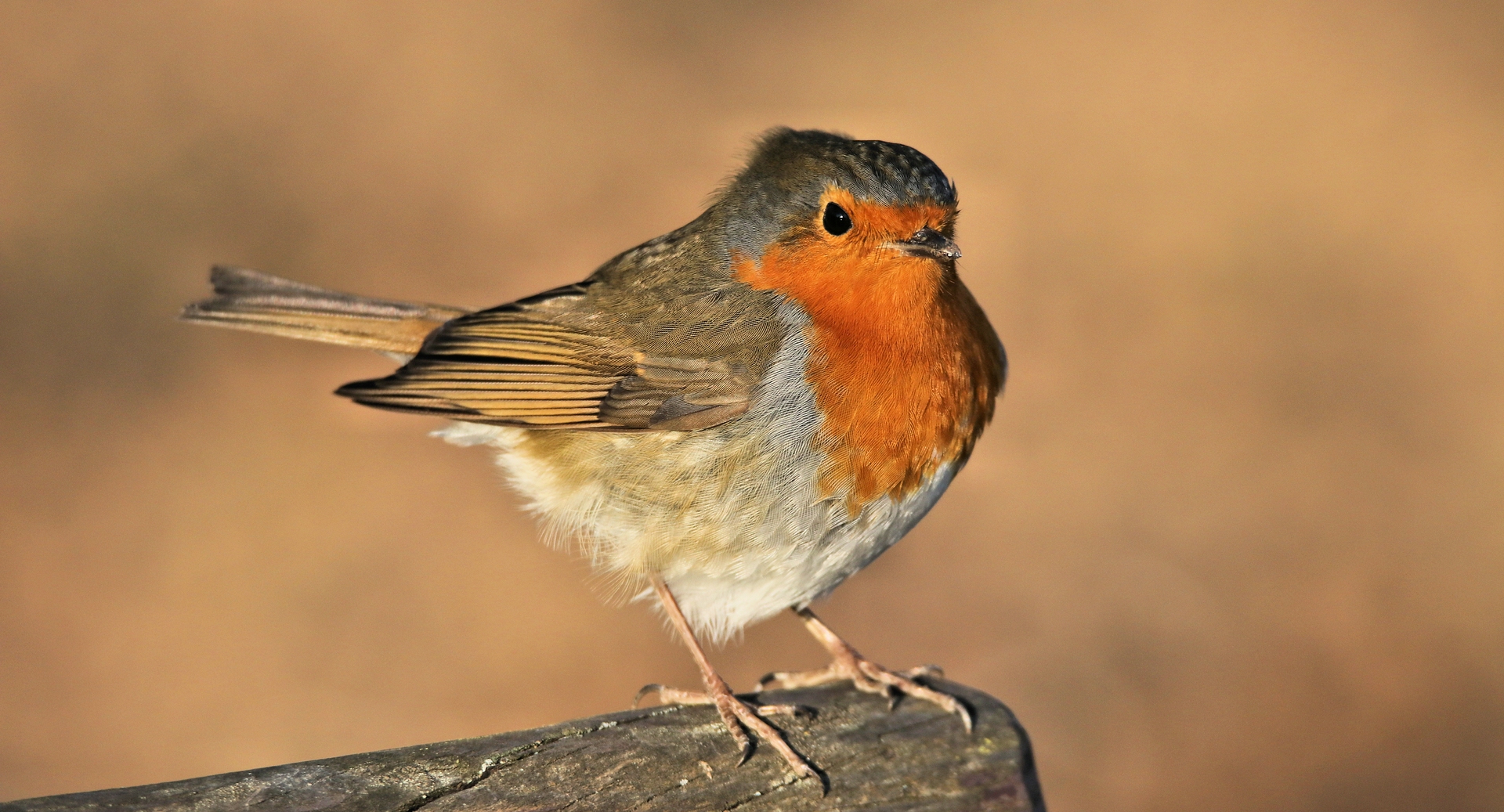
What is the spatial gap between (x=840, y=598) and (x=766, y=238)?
3.03m

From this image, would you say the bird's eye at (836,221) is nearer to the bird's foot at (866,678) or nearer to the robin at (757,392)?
the robin at (757,392)

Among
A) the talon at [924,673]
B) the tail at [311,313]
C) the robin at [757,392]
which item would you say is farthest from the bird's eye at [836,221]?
the tail at [311,313]

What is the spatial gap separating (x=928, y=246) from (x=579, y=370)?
996mm

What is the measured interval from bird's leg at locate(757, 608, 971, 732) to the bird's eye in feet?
3.44

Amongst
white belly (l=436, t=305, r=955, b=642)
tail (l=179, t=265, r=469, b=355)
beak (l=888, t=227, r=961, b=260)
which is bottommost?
white belly (l=436, t=305, r=955, b=642)

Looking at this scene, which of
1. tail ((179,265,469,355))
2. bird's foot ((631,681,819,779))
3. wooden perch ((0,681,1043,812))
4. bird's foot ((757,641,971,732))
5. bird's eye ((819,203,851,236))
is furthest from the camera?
tail ((179,265,469,355))

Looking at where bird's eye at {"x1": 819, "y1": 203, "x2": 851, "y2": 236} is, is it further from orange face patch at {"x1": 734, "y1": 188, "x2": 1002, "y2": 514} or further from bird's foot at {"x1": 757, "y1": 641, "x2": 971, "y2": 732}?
bird's foot at {"x1": 757, "y1": 641, "x2": 971, "y2": 732}

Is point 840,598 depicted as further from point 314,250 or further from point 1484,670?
point 314,250

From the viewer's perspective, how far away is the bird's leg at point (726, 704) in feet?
8.17

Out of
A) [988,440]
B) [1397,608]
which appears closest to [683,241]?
[988,440]

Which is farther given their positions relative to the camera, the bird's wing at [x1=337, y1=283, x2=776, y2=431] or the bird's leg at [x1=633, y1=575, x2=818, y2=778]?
the bird's wing at [x1=337, y1=283, x2=776, y2=431]

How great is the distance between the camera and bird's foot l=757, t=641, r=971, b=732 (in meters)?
3.03

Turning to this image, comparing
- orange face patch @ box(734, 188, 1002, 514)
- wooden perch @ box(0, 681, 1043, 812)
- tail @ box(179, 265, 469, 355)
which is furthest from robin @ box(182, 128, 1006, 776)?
tail @ box(179, 265, 469, 355)

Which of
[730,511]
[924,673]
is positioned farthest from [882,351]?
[924,673]
